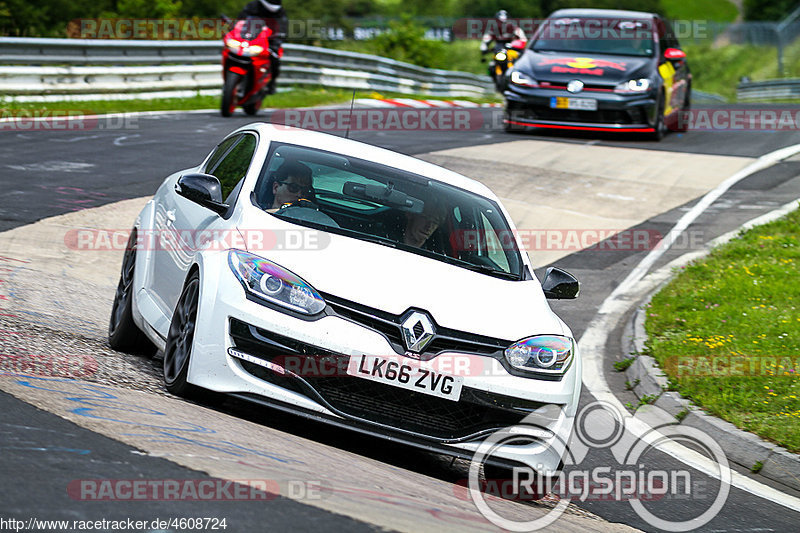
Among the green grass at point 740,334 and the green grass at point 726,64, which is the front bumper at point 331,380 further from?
the green grass at point 726,64

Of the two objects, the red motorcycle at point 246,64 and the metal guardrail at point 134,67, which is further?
the metal guardrail at point 134,67

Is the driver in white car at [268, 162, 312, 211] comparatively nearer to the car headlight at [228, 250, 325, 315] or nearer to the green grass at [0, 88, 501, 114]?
the car headlight at [228, 250, 325, 315]

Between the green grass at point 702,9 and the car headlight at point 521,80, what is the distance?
158578 mm

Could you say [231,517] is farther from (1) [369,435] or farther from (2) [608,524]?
(2) [608,524]

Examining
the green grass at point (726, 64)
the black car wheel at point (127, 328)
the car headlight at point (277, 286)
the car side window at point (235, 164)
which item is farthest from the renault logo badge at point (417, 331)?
the green grass at point (726, 64)

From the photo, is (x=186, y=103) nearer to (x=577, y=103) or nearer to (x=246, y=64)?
(x=246, y=64)

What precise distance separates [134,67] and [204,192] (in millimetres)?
15879

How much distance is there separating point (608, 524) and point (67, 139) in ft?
37.7

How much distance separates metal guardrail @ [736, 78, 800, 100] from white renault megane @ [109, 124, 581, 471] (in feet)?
110

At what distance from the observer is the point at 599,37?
61.3ft

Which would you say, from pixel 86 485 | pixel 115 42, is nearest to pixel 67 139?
pixel 115 42

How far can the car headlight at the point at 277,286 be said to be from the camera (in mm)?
4836

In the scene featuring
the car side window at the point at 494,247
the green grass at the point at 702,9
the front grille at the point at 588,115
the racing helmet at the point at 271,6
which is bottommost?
the green grass at the point at 702,9

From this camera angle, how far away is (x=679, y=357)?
805cm
